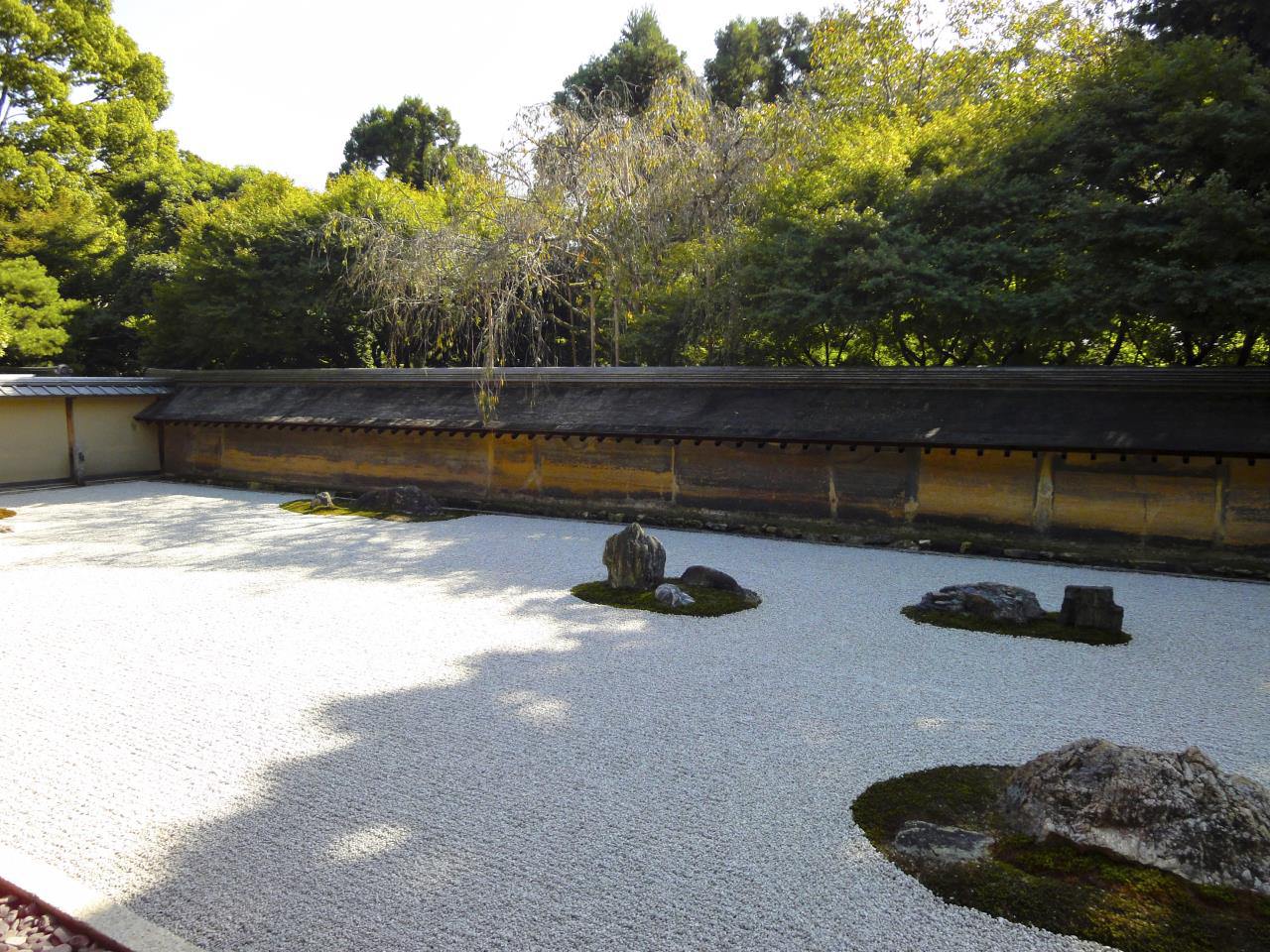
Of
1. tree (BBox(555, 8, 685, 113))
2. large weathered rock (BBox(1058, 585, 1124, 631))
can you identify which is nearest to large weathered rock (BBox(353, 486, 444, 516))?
large weathered rock (BBox(1058, 585, 1124, 631))

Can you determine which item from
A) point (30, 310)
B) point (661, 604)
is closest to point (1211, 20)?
point (661, 604)

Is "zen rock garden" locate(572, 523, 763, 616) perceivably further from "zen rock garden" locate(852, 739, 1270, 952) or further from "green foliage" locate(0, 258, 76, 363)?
"green foliage" locate(0, 258, 76, 363)

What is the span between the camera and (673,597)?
780 cm

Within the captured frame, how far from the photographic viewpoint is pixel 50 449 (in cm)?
1650

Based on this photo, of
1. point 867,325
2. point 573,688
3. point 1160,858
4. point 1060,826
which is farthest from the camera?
point 867,325

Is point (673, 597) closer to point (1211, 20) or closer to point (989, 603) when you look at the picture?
point (989, 603)

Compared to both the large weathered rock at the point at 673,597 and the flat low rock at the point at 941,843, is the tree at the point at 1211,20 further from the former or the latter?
the flat low rock at the point at 941,843

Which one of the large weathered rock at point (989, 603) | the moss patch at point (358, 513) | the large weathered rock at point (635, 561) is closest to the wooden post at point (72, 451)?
the moss patch at point (358, 513)

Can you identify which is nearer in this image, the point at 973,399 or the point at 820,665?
the point at 820,665

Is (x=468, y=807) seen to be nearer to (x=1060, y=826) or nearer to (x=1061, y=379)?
(x=1060, y=826)

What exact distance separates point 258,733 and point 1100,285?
1024 cm

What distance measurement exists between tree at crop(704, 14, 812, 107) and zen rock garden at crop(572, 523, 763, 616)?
25338 mm

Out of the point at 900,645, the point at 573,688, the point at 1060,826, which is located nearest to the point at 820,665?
the point at 900,645

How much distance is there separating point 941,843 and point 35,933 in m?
3.71
